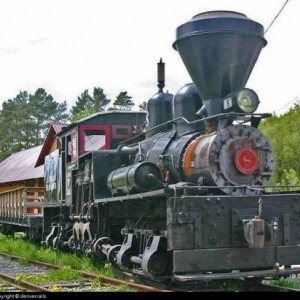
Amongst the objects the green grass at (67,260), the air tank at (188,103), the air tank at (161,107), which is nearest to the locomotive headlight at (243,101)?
the air tank at (188,103)

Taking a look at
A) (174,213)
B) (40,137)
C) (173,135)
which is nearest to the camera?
(174,213)

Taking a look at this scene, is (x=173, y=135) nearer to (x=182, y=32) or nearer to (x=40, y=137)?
(x=182, y=32)

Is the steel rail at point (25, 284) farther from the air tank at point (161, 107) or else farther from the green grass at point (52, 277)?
the air tank at point (161, 107)

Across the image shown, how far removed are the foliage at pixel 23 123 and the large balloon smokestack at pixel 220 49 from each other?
57.1 meters

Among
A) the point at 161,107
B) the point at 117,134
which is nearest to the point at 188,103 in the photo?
the point at 161,107

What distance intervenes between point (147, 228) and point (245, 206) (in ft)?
6.58

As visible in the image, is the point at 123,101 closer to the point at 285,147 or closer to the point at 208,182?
the point at 285,147

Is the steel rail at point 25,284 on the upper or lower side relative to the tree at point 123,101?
lower

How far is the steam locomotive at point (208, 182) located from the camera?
7.75 metres

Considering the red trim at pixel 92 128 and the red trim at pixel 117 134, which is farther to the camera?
the red trim at pixel 117 134

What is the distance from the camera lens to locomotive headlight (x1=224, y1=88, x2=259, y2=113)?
827cm

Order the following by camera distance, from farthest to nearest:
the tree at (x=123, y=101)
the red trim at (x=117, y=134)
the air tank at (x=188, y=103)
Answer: the tree at (x=123, y=101) < the red trim at (x=117, y=134) < the air tank at (x=188, y=103)
